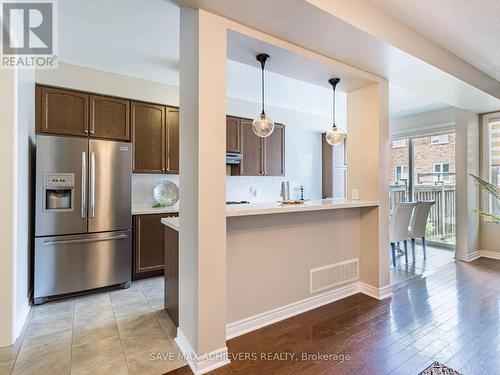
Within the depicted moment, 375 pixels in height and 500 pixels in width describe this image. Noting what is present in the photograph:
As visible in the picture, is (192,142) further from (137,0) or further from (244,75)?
(244,75)

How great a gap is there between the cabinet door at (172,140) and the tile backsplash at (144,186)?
1.07 feet

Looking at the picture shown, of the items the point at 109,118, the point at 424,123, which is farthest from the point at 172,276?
the point at 424,123

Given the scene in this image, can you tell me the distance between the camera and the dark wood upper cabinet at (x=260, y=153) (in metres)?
4.67

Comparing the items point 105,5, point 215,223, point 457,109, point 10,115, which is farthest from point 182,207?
point 457,109

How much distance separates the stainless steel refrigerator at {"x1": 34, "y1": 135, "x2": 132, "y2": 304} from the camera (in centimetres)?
276

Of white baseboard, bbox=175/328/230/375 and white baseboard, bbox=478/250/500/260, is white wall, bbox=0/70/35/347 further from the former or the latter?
white baseboard, bbox=478/250/500/260

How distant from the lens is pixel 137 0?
79.8 inches

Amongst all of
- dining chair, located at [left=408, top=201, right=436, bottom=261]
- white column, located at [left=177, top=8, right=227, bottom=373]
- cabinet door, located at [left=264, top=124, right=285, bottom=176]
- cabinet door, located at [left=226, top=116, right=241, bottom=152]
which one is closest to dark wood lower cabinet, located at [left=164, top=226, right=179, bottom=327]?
white column, located at [left=177, top=8, right=227, bottom=373]

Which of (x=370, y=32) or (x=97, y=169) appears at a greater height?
(x=370, y=32)

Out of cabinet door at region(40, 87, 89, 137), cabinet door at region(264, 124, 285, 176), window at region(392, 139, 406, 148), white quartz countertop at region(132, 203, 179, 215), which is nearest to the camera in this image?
cabinet door at region(40, 87, 89, 137)

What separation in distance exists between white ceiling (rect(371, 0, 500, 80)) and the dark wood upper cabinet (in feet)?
9.32

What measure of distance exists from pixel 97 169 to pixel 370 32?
9.91 feet

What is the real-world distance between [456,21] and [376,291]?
266cm

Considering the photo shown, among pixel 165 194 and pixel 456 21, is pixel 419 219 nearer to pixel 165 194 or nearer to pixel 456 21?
pixel 456 21
